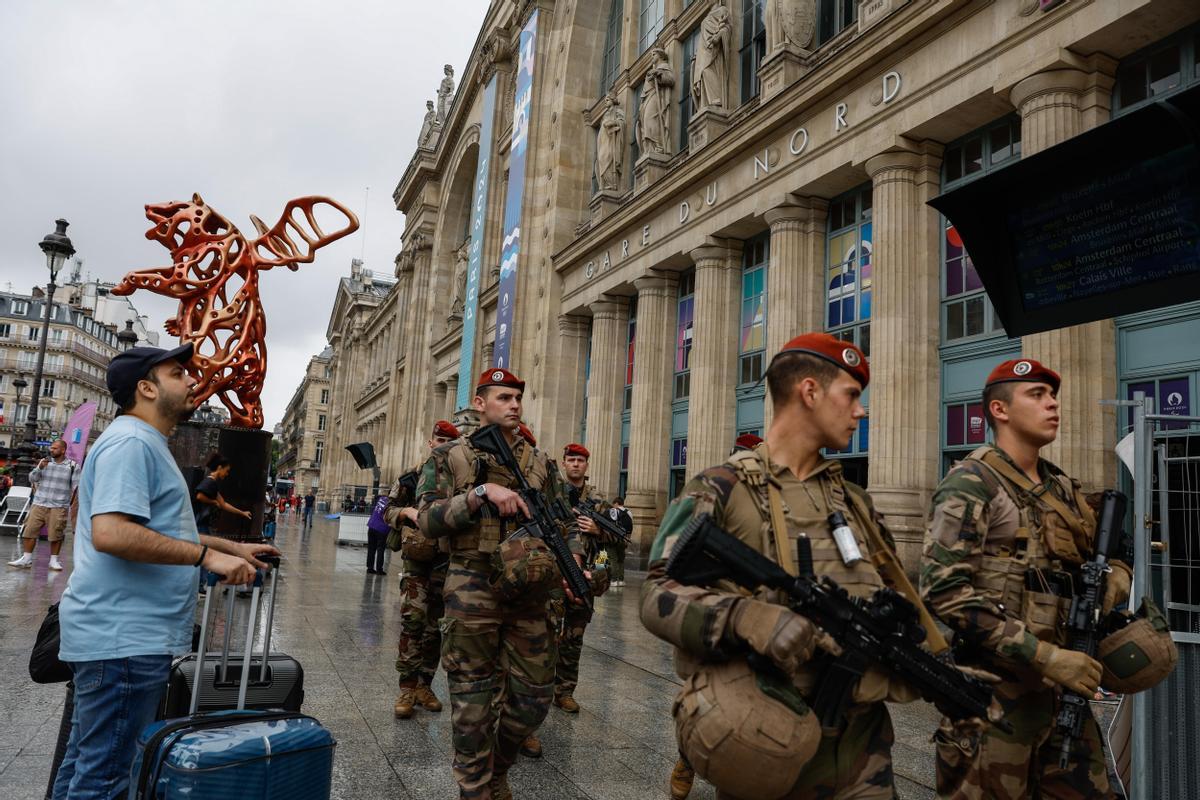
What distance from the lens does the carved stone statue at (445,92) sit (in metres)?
55.2

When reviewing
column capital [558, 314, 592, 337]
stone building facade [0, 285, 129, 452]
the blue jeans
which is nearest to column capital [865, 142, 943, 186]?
the blue jeans

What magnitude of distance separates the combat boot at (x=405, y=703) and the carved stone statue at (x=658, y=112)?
17.8 meters

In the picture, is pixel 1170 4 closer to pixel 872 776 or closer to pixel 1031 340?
pixel 1031 340

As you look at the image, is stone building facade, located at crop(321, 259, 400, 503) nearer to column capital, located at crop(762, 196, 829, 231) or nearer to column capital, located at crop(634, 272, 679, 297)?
column capital, located at crop(634, 272, 679, 297)

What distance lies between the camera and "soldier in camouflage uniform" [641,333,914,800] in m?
2.12

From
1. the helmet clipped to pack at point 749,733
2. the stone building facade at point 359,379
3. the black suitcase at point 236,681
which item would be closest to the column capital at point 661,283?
the black suitcase at point 236,681

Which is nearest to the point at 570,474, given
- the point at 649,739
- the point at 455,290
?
the point at 649,739

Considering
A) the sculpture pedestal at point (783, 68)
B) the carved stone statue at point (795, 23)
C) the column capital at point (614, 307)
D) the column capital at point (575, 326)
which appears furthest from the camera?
the column capital at point (575, 326)

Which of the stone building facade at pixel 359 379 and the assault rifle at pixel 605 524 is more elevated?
the stone building facade at pixel 359 379

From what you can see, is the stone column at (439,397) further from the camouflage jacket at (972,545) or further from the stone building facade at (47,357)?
the stone building facade at (47,357)

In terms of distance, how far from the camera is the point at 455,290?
45.7 m

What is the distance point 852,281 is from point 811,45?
4.96 m

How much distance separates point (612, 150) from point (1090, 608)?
2288cm

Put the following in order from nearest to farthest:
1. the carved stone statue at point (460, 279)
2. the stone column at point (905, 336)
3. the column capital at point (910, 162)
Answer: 1. the stone column at point (905, 336)
2. the column capital at point (910, 162)
3. the carved stone statue at point (460, 279)
